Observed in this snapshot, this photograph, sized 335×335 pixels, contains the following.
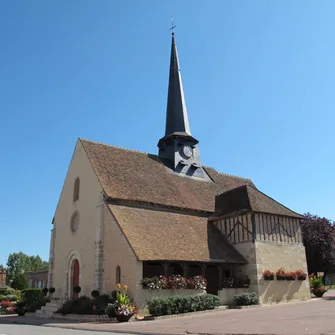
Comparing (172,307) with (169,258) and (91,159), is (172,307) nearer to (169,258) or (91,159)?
(169,258)

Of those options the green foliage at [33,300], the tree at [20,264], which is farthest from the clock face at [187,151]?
the tree at [20,264]

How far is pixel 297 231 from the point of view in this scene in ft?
72.5

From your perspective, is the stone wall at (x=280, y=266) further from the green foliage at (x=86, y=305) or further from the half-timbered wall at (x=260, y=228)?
the green foliage at (x=86, y=305)

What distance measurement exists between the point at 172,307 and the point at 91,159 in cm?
965

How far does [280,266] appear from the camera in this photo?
20.4 meters

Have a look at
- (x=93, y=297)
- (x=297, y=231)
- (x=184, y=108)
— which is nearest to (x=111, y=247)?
(x=93, y=297)

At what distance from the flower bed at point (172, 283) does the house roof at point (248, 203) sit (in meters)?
4.93

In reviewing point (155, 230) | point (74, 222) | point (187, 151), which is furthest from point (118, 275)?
point (187, 151)

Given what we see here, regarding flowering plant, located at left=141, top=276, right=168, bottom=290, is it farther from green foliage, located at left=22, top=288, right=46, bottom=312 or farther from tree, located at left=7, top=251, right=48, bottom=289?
tree, located at left=7, top=251, right=48, bottom=289

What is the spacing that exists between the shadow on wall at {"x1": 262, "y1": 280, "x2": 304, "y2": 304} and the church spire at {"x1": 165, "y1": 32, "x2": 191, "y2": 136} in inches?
468

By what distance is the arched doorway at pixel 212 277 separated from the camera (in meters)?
20.5

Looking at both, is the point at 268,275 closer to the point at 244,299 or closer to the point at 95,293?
the point at 244,299

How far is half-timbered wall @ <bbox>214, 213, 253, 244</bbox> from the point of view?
2011 centimetres

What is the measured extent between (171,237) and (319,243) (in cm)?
1373
